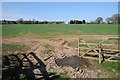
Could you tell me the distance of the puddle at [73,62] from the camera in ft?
48.4

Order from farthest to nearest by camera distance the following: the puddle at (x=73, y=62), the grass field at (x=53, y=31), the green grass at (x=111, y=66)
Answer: the grass field at (x=53, y=31), the puddle at (x=73, y=62), the green grass at (x=111, y=66)

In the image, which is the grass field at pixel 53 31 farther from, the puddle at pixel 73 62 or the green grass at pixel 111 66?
the green grass at pixel 111 66

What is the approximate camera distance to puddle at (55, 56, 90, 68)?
1477cm

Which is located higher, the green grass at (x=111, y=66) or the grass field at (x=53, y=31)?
the grass field at (x=53, y=31)

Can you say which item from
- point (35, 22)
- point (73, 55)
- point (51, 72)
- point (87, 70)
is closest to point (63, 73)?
point (51, 72)

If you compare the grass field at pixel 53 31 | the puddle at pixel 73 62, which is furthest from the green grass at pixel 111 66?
the grass field at pixel 53 31

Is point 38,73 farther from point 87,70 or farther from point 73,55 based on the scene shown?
point 73,55

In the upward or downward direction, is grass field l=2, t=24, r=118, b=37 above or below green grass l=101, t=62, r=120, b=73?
above

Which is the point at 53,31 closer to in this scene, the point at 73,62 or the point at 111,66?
the point at 73,62

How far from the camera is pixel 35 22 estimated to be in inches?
4838

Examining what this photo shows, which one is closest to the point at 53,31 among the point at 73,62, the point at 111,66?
the point at 73,62

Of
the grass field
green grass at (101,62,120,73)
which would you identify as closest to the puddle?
green grass at (101,62,120,73)

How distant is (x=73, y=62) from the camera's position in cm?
1549

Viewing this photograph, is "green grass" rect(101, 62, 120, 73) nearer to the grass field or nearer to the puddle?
the puddle
